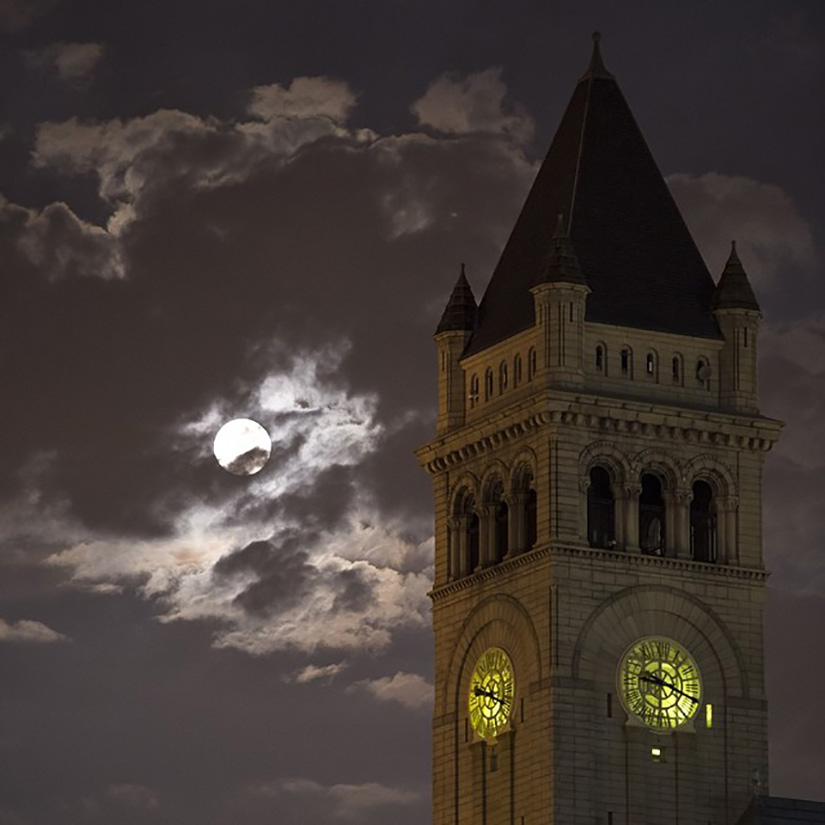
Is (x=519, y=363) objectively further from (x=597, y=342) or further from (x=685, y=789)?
(x=685, y=789)

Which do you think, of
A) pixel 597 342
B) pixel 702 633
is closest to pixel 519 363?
pixel 597 342

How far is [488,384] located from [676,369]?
6.29 metres

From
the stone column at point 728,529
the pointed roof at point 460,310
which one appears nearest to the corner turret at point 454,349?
the pointed roof at point 460,310

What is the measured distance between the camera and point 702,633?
386 ft

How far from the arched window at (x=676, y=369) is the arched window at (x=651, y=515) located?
3.31 m

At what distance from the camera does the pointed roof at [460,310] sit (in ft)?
405

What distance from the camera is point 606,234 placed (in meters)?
121

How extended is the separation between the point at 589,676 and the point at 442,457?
10380 mm

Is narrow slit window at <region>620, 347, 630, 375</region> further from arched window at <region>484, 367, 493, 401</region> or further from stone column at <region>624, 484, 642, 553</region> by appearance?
arched window at <region>484, 367, 493, 401</region>

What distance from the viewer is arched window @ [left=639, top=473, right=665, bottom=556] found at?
118m

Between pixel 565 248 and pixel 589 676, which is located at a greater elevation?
pixel 565 248

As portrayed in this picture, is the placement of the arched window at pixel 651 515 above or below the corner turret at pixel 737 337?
below

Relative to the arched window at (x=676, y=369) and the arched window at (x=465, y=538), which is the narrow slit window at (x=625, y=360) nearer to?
the arched window at (x=676, y=369)

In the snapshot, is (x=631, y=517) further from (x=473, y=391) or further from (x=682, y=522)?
(x=473, y=391)
